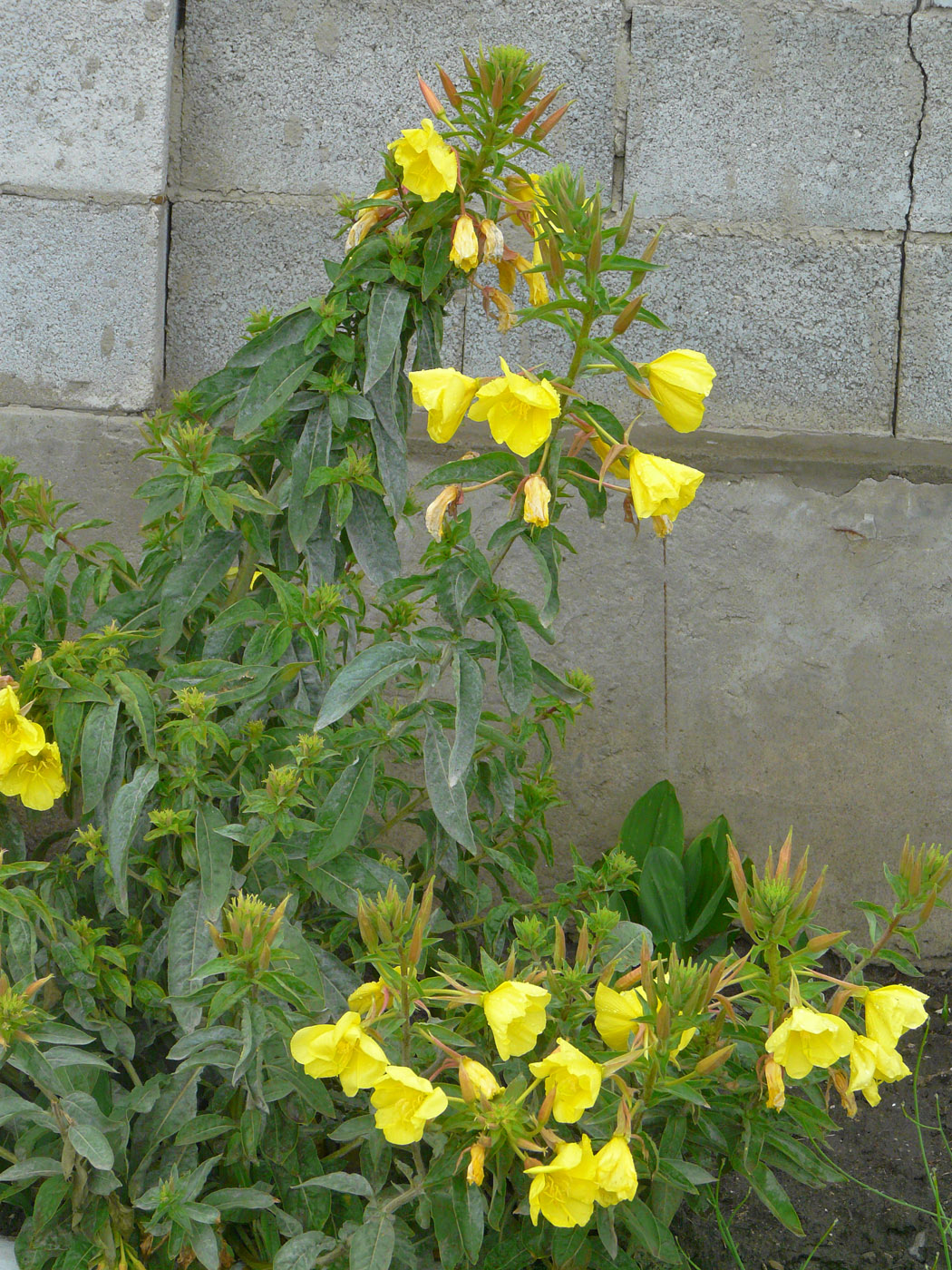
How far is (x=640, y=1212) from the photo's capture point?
1336 millimetres

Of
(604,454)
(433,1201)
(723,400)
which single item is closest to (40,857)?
(433,1201)

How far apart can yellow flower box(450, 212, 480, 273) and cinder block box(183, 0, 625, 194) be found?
107 cm

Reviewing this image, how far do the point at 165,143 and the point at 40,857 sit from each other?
149 centimetres

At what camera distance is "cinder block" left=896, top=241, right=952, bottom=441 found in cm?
240

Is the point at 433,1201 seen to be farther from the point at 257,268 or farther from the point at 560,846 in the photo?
the point at 257,268

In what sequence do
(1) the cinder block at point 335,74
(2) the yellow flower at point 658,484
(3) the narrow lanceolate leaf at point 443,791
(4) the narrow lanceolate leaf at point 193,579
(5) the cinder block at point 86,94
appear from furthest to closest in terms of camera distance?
(1) the cinder block at point 335,74
(5) the cinder block at point 86,94
(4) the narrow lanceolate leaf at point 193,579
(3) the narrow lanceolate leaf at point 443,791
(2) the yellow flower at point 658,484

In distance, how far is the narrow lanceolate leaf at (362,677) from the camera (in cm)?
135

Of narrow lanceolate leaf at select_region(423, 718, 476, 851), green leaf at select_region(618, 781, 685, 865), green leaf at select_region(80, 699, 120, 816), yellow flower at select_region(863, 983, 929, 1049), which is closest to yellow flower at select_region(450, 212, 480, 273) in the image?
narrow lanceolate leaf at select_region(423, 718, 476, 851)

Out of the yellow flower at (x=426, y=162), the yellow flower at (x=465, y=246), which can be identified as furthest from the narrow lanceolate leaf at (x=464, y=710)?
the yellow flower at (x=426, y=162)

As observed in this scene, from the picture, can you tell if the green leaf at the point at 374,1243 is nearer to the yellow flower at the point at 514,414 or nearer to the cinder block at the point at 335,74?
the yellow flower at the point at 514,414

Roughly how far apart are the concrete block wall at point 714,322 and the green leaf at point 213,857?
111cm

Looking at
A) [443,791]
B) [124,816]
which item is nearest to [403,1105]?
[443,791]

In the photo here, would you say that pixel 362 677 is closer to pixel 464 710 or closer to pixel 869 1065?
pixel 464 710

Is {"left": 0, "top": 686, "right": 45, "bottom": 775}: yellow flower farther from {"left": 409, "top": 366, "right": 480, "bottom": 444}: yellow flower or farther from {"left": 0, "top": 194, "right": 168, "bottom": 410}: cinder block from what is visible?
{"left": 0, "top": 194, "right": 168, "bottom": 410}: cinder block
